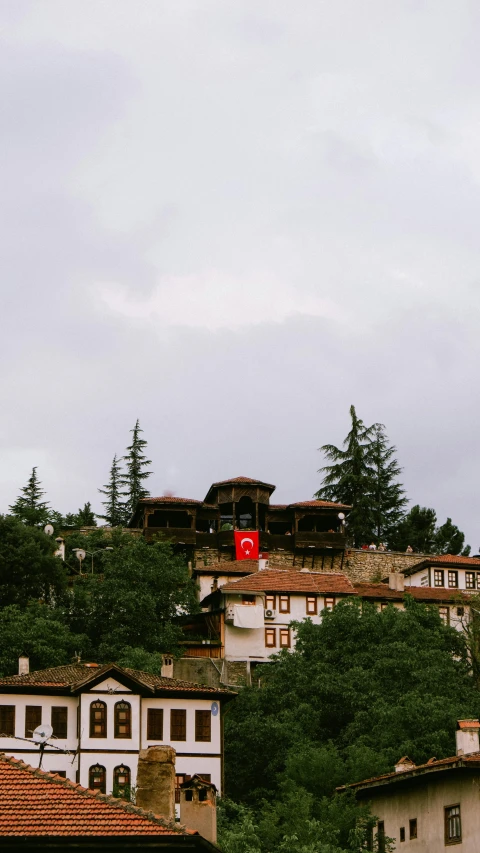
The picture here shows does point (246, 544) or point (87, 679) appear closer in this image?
point (87, 679)

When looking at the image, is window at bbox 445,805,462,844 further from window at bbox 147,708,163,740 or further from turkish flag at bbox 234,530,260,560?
turkish flag at bbox 234,530,260,560

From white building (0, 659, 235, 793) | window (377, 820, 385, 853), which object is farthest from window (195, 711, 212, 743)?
window (377, 820, 385, 853)

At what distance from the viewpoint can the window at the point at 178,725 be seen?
1982 inches

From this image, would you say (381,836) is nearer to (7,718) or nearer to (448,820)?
(448,820)

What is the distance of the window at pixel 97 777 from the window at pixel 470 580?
1255 inches

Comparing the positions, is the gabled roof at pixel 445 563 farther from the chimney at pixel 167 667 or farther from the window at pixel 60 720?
the window at pixel 60 720

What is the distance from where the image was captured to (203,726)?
50656 mm

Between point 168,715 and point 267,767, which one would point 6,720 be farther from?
point 267,767

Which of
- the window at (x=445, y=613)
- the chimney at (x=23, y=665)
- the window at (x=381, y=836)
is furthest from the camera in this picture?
the window at (x=445, y=613)

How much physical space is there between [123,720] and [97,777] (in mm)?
2291

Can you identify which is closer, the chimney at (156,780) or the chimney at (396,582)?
the chimney at (156,780)

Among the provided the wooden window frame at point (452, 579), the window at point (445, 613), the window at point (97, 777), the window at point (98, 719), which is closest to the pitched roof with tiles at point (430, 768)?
the window at point (97, 777)

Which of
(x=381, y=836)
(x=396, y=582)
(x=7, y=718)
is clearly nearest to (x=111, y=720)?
(x=7, y=718)

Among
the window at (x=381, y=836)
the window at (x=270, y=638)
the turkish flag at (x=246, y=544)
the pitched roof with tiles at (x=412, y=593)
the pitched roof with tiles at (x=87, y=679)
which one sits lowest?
the window at (x=381, y=836)
